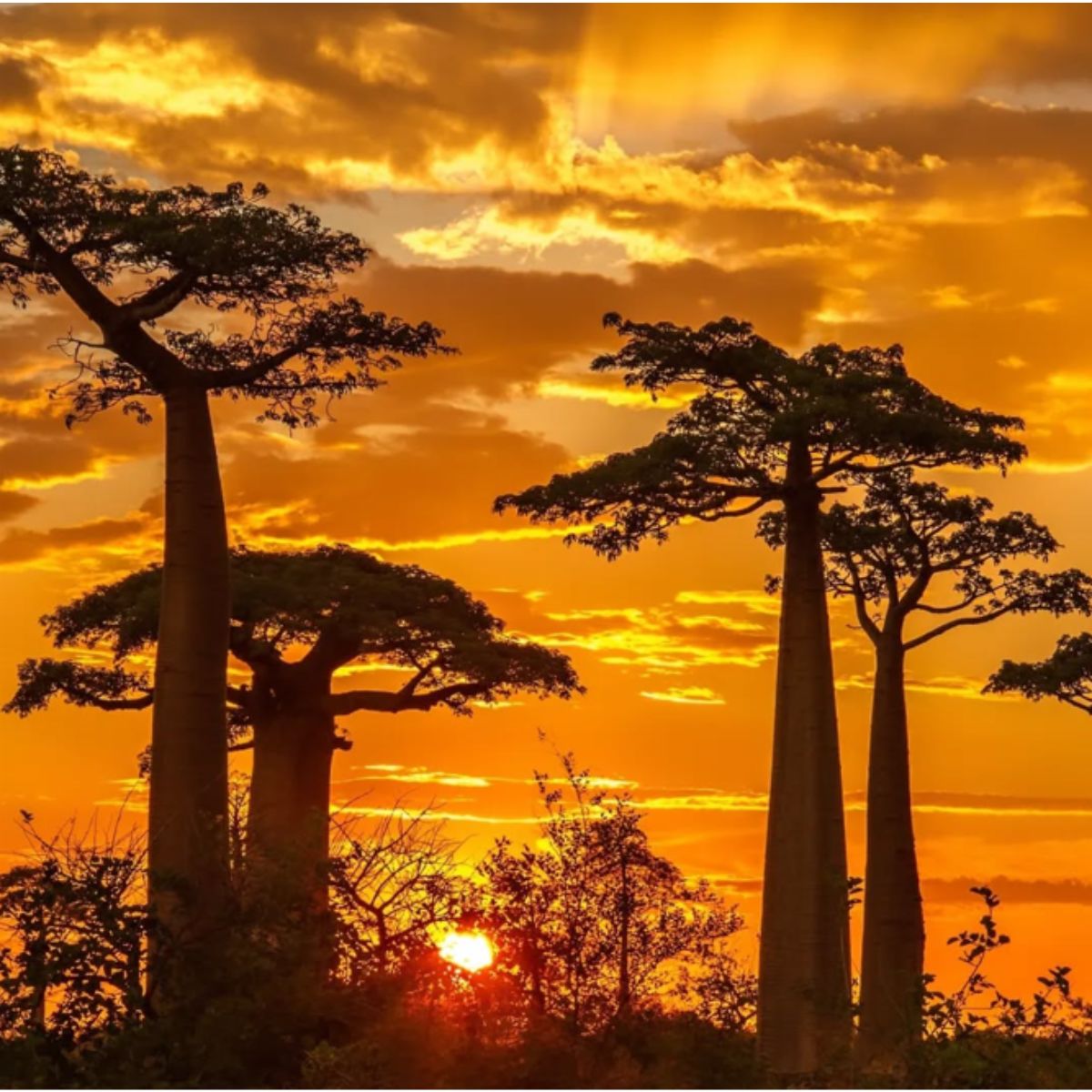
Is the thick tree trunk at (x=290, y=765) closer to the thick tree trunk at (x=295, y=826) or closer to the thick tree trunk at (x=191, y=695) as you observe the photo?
the thick tree trunk at (x=295, y=826)

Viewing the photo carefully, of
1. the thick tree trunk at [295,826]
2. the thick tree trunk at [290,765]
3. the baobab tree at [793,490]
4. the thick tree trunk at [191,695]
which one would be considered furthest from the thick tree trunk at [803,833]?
the thick tree trunk at [290,765]

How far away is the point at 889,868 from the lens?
22453mm

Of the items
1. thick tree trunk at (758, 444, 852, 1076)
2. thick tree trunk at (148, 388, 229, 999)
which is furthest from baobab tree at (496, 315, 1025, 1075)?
thick tree trunk at (148, 388, 229, 999)

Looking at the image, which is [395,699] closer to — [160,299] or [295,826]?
[295,826]

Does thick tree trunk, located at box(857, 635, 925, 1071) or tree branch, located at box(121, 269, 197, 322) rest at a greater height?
tree branch, located at box(121, 269, 197, 322)

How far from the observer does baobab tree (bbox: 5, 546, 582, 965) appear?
76.8 feet

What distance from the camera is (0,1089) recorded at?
1309 cm

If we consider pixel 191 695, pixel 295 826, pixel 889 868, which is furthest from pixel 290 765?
pixel 889 868

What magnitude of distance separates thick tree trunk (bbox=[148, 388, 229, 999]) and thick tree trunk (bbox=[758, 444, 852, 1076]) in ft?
19.9

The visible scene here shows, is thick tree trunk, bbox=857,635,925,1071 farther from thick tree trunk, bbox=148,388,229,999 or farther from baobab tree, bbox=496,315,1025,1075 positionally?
thick tree trunk, bbox=148,388,229,999

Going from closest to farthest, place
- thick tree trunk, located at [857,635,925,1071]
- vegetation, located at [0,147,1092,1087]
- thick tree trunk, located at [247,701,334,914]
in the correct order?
vegetation, located at [0,147,1092,1087]
thick tree trunk, located at [857,635,925,1071]
thick tree trunk, located at [247,701,334,914]

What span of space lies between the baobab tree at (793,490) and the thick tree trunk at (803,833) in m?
0.02

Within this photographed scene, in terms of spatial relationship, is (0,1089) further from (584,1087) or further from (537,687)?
(537,687)

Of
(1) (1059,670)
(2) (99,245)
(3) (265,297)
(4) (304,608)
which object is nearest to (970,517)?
(1) (1059,670)
